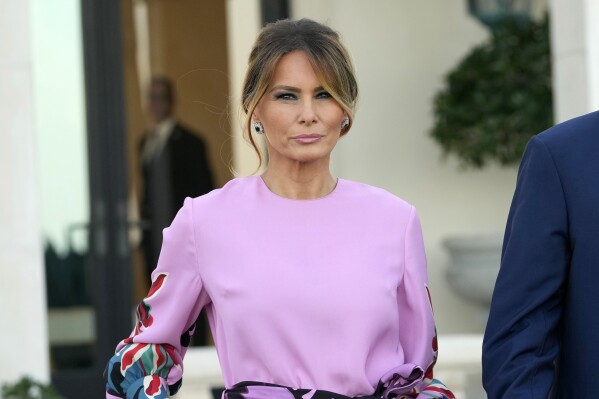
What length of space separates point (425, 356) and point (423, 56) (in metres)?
4.98

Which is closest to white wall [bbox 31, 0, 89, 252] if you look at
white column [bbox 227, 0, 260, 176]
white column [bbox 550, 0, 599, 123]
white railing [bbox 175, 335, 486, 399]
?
white column [bbox 227, 0, 260, 176]

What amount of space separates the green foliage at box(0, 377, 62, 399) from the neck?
263cm

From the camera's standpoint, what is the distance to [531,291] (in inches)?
86.3

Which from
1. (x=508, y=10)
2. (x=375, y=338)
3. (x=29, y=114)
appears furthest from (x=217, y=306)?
(x=508, y=10)

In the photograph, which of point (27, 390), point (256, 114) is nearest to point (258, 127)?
point (256, 114)

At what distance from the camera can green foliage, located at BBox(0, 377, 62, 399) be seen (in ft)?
15.8

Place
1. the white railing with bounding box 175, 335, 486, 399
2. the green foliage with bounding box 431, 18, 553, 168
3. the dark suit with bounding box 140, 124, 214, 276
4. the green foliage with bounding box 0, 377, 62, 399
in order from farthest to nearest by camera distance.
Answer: the dark suit with bounding box 140, 124, 214, 276 → the green foliage with bounding box 431, 18, 553, 168 → the white railing with bounding box 175, 335, 486, 399 → the green foliage with bounding box 0, 377, 62, 399

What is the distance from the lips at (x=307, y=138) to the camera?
2.33m

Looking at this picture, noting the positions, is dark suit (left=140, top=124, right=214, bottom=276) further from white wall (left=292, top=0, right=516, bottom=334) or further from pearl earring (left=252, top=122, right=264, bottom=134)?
pearl earring (left=252, top=122, right=264, bottom=134)

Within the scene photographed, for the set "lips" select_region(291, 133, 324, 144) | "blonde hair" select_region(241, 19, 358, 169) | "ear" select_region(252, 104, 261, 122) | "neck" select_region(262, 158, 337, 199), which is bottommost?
"neck" select_region(262, 158, 337, 199)

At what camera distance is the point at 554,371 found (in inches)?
87.8

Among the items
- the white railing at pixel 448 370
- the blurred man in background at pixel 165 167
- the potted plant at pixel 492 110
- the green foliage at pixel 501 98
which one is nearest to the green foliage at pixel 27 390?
the white railing at pixel 448 370

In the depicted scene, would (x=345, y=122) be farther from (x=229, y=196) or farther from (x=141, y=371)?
(x=141, y=371)

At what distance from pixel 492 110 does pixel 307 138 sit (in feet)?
15.2
